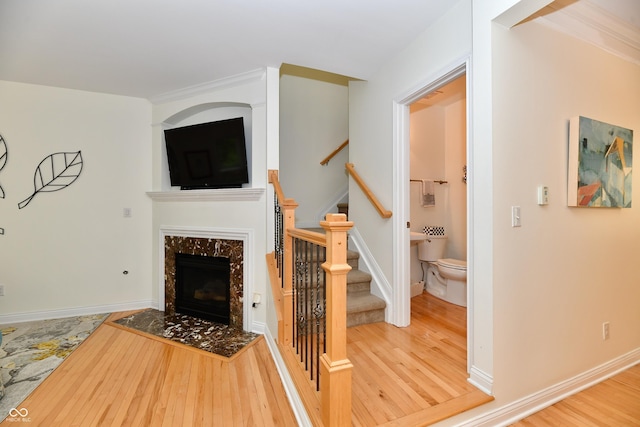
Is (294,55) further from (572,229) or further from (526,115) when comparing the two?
(572,229)

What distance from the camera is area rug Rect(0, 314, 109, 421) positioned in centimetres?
189

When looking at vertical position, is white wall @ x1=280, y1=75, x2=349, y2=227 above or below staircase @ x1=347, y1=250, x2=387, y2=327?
above

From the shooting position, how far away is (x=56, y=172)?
3115mm

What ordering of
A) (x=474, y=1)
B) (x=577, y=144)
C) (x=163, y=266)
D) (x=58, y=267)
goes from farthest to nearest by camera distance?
(x=163, y=266) < (x=58, y=267) < (x=577, y=144) < (x=474, y=1)

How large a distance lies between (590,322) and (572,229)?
68cm

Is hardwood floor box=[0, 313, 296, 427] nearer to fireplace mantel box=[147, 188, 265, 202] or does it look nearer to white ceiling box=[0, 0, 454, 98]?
fireplace mantel box=[147, 188, 265, 202]

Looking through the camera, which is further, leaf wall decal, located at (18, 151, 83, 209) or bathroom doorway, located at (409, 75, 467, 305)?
bathroom doorway, located at (409, 75, 467, 305)

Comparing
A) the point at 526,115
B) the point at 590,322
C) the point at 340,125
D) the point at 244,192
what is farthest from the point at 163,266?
the point at 590,322

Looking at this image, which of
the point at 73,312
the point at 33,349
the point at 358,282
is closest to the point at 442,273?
the point at 358,282

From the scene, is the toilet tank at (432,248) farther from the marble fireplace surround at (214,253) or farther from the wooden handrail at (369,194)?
the marble fireplace surround at (214,253)

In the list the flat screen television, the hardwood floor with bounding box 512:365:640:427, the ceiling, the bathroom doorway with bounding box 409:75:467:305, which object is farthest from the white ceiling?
the hardwood floor with bounding box 512:365:640:427

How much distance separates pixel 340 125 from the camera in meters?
4.09

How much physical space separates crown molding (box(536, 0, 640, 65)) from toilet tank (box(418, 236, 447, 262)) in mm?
2245

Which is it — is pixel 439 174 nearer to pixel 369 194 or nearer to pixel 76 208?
pixel 369 194
